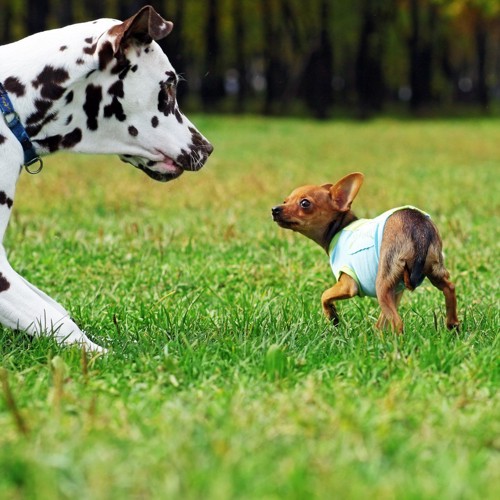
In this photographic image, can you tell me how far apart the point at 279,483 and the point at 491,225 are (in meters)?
7.83

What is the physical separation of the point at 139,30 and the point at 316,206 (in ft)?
4.81

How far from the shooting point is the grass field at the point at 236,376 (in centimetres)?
348

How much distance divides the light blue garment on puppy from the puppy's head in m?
0.22

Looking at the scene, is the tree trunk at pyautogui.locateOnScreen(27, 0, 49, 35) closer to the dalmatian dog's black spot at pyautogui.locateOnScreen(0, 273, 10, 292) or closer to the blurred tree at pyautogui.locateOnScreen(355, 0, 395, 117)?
the blurred tree at pyautogui.locateOnScreen(355, 0, 395, 117)

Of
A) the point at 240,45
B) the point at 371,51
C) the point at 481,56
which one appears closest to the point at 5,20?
the point at 240,45

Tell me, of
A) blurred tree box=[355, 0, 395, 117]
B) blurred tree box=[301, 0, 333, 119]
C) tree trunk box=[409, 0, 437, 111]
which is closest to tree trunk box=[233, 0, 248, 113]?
blurred tree box=[301, 0, 333, 119]

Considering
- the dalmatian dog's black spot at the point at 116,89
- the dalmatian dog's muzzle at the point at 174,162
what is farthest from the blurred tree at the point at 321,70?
the dalmatian dog's black spot at the point at 116,89

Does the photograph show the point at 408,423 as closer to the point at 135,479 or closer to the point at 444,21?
the point at 135,479

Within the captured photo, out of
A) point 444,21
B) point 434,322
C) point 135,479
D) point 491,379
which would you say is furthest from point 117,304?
point 444,21

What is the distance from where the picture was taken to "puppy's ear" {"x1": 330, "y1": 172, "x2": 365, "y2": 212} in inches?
238

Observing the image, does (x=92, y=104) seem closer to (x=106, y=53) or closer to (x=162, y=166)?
(x=106, y=53)

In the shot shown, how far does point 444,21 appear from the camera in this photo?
5209 cm

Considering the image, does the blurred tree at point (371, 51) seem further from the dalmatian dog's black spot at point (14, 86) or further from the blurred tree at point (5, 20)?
the dalmatian dog's black spot at point (14, 86)

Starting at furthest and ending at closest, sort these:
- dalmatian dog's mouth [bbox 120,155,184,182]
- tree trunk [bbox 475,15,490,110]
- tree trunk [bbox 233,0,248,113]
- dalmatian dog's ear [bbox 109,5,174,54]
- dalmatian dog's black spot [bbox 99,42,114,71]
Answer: tree trunk [bbox 475,15,490,110]
tree trunk [bbox 233,0,248,113]
dalmatian dog's mouth [bbox 120,155,184,182]
dalmatian dog's black spot [bbox 99,42,114,71]
dalmatian dog's ear [bbox 109,5,174,54]
